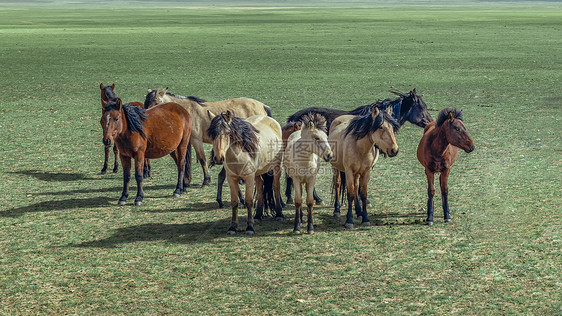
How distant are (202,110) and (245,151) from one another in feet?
12.3

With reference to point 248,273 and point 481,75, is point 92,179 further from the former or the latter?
point 481,75

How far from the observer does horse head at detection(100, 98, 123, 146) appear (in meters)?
10.3

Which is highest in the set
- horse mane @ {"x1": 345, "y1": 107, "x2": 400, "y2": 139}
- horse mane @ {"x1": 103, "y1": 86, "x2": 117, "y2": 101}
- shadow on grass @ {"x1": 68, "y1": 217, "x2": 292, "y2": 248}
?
horse mane @ {"x1": 103, "y1": 86, "x2": 117, "y2": 101}

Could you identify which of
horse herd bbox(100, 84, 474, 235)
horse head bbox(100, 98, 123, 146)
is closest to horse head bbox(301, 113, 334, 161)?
horse herd bbox(100, 84, 474, 235)

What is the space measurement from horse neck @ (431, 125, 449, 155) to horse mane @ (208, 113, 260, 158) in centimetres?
250

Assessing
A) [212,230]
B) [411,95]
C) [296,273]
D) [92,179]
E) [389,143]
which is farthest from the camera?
[92,179]

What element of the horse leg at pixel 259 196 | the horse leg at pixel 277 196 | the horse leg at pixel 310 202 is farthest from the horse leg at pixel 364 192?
the horse leg at pixel 259 196

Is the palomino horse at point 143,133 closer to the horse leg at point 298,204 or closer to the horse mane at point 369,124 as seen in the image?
the horse leg at point 298,204

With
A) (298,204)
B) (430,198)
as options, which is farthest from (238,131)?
(430,198)

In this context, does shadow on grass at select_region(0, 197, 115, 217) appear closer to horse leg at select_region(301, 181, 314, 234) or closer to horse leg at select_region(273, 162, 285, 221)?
horse leg at select_region(273, 162, 285, 221)

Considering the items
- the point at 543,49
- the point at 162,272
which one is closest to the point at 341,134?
the point at 162,272

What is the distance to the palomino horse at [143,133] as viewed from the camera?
10523 mm

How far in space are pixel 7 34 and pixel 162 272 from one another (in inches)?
2065

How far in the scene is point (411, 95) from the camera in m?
11.5
